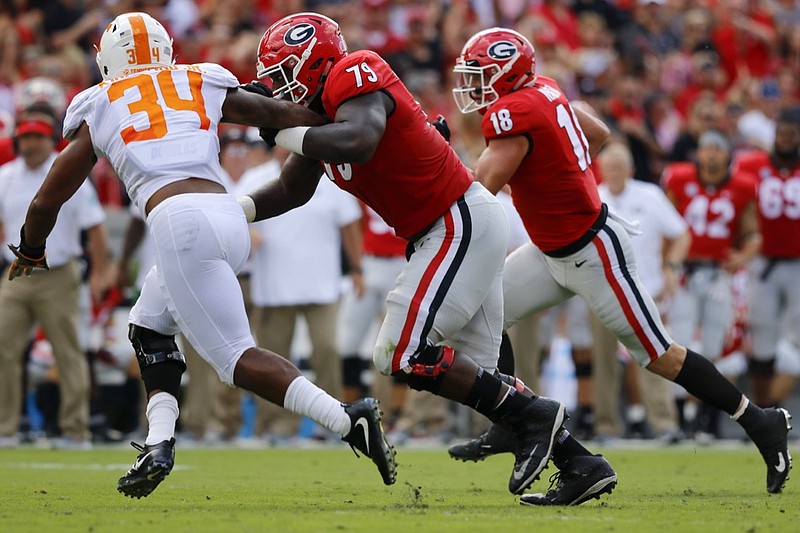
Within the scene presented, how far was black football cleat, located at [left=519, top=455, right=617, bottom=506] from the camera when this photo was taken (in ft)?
18.6

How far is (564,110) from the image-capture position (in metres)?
6.57

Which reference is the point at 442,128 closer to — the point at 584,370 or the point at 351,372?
the point at 351,372

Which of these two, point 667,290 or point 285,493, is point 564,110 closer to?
point 285,493

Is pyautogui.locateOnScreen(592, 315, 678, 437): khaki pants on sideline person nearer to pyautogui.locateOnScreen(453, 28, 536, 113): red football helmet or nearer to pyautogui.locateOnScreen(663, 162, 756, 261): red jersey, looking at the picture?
pyautogui.locateOnScreen(663, 162, 756, 261): red jersey

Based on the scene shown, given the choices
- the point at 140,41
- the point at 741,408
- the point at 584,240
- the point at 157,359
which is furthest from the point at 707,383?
the point at 140,41

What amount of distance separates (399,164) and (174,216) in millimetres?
1008

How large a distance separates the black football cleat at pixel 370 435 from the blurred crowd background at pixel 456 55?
208 inches

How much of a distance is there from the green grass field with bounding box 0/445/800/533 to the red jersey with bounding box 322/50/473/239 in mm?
1279

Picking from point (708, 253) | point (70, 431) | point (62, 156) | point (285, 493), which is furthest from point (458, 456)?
point (708, 253)

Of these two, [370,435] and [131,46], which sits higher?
[131,46]

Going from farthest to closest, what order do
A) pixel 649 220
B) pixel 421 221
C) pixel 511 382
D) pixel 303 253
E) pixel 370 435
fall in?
pixel 649 220, pixel 303 253, pixel 511 382, pixel 421 221, pixel 370 435

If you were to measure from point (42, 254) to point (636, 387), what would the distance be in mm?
7239

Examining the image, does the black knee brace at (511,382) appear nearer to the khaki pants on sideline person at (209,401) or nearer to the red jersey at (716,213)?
the khaki pants on sideline person at (209,401)

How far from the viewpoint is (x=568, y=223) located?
661cm
